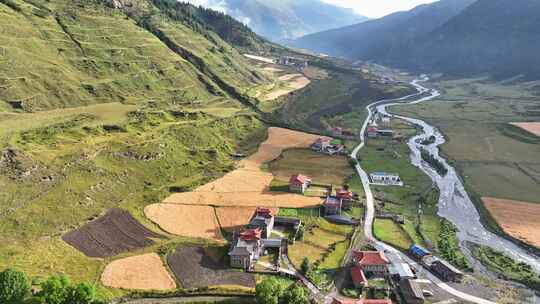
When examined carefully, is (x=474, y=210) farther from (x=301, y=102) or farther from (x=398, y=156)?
(x=301, y=102)

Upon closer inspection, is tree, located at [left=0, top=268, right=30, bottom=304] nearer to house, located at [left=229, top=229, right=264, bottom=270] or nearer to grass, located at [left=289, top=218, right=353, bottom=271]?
house, located at [left=229, top=229, right=264, bottom=270]

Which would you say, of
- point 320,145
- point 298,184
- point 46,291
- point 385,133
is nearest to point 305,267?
point 298,184

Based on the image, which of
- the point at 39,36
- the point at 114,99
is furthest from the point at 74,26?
the point at 114,99

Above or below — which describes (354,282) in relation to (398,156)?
below

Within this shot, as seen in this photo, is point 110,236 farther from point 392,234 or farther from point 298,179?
point 392,234

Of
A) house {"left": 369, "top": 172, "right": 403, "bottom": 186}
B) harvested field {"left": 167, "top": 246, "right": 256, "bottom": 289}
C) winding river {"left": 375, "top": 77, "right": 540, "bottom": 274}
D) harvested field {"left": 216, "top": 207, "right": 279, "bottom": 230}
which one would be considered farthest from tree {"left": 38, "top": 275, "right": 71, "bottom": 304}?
house {"left": 369, "top": 172, "right": 403, "bottom": 186}
